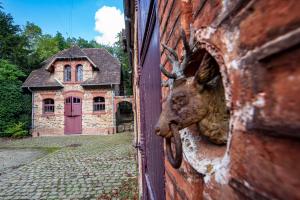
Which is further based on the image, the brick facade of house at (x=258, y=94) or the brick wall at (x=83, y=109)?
the brick wall at (x=83, y=109)

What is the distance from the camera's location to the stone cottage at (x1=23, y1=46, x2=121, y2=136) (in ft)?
74.0

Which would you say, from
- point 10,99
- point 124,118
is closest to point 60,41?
point 10,99

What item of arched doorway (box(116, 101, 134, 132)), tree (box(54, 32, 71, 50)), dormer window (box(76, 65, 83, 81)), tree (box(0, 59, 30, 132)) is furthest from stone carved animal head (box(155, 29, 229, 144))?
tree (box(54, 32, 71, 50))

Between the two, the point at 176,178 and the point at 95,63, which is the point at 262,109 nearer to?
the point at 176,178

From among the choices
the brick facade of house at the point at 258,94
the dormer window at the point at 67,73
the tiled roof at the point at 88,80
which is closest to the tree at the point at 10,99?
the tiled roof at the point at 88,80

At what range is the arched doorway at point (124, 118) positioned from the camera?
23.6 metres

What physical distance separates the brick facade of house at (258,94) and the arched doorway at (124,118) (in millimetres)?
22822

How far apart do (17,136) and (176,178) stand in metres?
24.3

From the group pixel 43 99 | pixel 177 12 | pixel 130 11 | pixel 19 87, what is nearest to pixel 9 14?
pixel 19 87

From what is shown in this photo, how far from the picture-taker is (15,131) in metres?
22.1

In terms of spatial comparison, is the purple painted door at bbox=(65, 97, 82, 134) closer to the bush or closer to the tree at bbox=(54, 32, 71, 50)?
the bush

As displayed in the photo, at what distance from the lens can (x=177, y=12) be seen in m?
1.06

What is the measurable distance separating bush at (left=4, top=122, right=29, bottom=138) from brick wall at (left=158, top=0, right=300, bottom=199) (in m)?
24.6

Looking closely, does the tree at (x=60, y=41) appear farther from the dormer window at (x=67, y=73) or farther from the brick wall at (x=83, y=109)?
the brick wall at (x=83, y=109)
